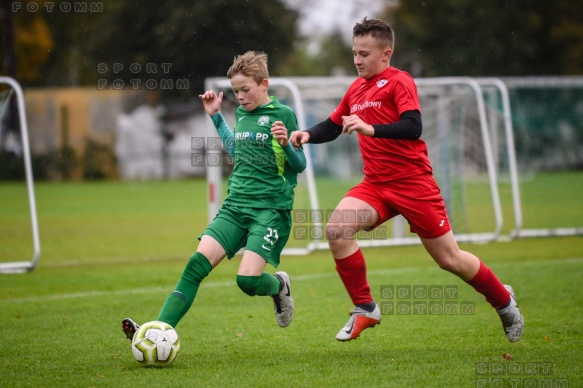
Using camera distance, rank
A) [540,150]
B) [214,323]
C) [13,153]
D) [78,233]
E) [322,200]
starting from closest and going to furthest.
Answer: [214,323], [322,200], [78,233], [540,150], [13,153]

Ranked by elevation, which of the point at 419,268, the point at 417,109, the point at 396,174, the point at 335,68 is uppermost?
the point at 335,68

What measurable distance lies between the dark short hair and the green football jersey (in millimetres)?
788

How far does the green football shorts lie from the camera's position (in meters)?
5.95

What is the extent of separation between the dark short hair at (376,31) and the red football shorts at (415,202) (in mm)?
1012

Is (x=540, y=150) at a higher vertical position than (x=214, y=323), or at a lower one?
higher

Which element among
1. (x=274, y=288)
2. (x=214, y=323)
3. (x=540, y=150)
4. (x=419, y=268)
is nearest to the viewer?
(x=274, y=288)

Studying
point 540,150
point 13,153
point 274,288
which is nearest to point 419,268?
point 274,288

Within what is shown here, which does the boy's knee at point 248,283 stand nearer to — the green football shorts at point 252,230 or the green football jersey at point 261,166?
the green football shorts at point 252,230

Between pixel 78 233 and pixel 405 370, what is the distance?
11163 millimetres

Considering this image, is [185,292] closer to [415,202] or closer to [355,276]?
[355,276]

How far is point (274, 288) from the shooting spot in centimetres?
624

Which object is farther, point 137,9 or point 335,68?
point 335,68

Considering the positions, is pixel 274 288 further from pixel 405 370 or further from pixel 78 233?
pixel 78 233

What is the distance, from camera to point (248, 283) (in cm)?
589
